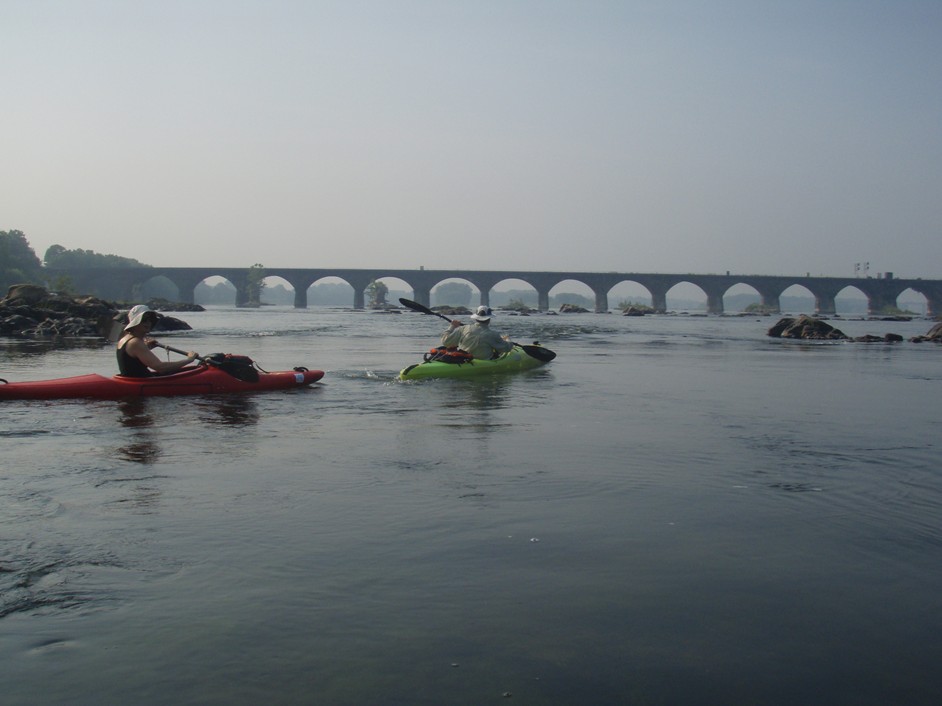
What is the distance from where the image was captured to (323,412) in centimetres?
1138

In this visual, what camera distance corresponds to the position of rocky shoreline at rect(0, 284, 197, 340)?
Result: 3294 centimetres

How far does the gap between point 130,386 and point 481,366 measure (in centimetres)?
653

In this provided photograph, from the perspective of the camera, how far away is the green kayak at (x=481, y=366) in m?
15.2

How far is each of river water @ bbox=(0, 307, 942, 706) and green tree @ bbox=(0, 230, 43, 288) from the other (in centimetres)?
8248

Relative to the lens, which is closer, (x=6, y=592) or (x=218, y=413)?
(x=6, y=592)

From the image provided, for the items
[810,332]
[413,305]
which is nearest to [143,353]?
[413,305]

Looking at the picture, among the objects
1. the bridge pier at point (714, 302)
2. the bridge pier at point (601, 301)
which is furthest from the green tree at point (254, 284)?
the bridge pier at point (714, 302)

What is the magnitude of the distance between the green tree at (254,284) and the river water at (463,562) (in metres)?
114

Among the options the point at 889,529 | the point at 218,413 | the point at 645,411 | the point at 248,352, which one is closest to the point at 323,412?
the point at 218,413

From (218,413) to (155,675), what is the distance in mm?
7903

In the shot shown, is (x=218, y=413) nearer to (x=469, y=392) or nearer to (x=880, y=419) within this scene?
(x=469, y=392)

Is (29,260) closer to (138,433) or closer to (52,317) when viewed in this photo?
(52,317)

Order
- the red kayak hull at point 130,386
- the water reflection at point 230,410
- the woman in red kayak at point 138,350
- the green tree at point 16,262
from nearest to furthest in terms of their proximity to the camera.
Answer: the water reflection at point 230,410, the woman in red kayak at point 138,350, the red kayak hull at point 130,386, the green tree at point 16,262

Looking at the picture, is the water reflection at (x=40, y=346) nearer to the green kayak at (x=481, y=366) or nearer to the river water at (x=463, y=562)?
the green kayak at (x=481, y=366)
